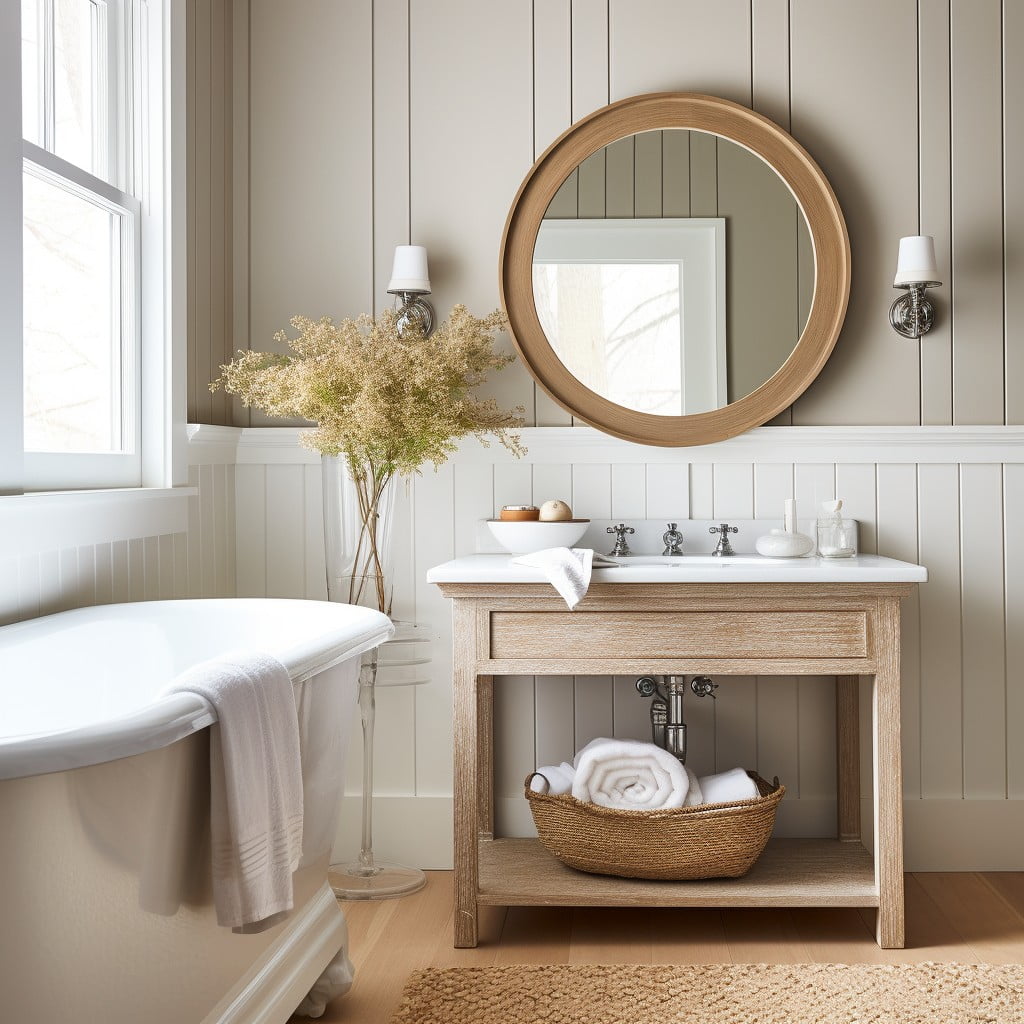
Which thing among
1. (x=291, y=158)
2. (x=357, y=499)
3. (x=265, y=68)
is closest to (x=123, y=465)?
(x=357, y=499)

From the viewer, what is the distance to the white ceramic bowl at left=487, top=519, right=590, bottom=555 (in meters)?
2.41

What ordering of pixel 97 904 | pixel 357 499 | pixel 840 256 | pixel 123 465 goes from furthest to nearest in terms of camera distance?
pixel 840 256 < pixel 357 499 < pixel 123 465 < pixel 97 904

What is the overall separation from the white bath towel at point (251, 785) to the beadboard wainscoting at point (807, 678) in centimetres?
126

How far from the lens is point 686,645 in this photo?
2146mm

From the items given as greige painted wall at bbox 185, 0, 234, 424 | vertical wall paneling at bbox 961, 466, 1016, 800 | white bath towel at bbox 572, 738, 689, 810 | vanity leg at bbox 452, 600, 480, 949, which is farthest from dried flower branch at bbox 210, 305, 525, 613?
vertical wall paneling at bbox 961, 466, 1016, 800

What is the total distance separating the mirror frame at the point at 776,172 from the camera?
258cm

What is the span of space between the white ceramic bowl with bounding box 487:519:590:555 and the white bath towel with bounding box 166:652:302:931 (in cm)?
106

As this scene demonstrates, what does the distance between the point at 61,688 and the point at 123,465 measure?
72 centimetres

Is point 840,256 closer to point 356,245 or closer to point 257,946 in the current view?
point 356,245

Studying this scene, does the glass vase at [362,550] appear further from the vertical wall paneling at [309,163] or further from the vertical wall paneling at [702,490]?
the vertical wall paneling at [702,490]

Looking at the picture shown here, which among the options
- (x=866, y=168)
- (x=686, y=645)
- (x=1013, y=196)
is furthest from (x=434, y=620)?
(x=1013, y=196)

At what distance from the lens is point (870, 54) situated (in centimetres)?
262

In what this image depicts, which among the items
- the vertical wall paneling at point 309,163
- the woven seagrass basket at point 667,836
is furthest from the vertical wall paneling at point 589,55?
the woven seagrass basket at point 667,836

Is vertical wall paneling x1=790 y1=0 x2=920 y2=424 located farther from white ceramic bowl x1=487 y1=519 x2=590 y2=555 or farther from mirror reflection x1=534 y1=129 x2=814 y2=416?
white ceramic bowl x1=487 y1=519 x2=590 y2=555
